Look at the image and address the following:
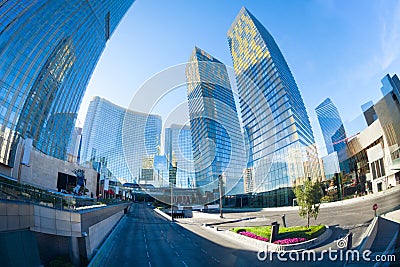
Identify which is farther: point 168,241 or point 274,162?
point 274,162

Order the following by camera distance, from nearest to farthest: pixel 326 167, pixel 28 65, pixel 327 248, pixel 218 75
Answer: pixel 327 248 → pixel 28 65 → pixel 326 167 → pixel 218 75

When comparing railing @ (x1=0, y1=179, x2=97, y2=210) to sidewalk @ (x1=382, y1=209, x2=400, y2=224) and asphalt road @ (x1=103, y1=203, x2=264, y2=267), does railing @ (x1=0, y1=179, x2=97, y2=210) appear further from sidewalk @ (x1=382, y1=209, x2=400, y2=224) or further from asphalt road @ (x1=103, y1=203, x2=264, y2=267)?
sidewalk @ (x1=382, y1=209, x2=400, y2=224)

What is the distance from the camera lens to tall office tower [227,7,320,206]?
64.2 m

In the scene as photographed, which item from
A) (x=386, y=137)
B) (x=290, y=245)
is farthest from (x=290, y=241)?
(x=386, y=137)

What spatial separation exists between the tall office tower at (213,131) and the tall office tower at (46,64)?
35443 mm

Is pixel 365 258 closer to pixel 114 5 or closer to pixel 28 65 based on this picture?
pixel 28 65

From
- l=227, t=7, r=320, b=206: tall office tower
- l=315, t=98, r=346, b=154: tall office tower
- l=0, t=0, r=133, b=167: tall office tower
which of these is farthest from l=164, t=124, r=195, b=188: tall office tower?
l=315, t=98, r=346, b=154: tall office tower

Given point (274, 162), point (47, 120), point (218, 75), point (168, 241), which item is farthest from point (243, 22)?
point (168, 241)

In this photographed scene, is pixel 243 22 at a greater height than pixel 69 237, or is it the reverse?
pixel 243 22

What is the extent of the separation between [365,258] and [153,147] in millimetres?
107368

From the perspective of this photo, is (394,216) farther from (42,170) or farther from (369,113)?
(42,170)

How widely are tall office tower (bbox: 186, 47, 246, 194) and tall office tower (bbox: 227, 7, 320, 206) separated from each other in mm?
7347

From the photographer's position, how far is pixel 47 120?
58.6 m

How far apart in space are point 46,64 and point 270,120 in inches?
2370
